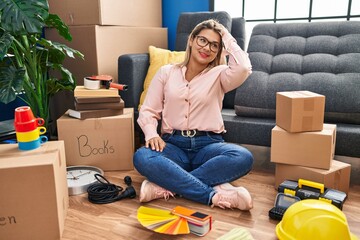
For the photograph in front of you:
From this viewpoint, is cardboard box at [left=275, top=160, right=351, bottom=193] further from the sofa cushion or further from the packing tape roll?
the packing tape roll

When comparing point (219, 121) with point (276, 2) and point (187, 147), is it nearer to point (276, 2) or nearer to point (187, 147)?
point (187, 147)

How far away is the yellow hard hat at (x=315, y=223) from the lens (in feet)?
3.52

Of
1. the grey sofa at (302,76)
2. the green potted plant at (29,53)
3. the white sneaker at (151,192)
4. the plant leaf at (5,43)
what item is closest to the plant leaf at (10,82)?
the green potted plant at (29,53)

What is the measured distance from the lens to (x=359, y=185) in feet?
5.59

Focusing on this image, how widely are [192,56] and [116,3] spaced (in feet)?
3.49

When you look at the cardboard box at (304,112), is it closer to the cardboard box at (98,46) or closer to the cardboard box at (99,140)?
the cardboard box at (99,140)

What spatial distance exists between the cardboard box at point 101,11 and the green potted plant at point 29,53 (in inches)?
13.4

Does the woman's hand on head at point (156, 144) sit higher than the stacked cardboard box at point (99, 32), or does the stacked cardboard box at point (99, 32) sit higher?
the stacked cardboard box at point (99, 32)

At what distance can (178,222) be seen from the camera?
49.4 inches

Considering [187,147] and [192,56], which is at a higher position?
[192,56]

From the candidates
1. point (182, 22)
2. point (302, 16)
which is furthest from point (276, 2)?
point (182, 22)

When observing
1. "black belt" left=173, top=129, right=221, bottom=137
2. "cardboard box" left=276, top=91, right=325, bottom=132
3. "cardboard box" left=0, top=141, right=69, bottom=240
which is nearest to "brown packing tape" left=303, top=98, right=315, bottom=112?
"cardboard box" left=276, top=91, right=325, bottom=132

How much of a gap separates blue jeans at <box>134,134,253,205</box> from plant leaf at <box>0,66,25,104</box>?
0.73 m

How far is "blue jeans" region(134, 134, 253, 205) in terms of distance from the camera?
147 centimetres
